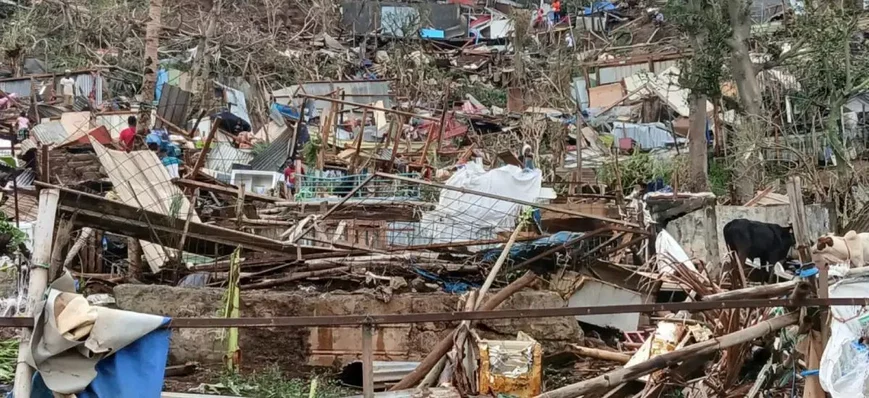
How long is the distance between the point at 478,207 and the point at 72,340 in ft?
20.2

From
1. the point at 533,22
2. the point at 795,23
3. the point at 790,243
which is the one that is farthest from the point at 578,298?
the point at 533,22

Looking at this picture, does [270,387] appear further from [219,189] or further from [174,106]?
[174,106]

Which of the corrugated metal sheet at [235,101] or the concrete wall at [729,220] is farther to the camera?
the corrugated metal sheet at [235,101]

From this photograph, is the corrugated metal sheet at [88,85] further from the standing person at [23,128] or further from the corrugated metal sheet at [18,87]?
the standing person at [23,128]

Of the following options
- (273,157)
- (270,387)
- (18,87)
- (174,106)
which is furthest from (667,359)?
(18,87)

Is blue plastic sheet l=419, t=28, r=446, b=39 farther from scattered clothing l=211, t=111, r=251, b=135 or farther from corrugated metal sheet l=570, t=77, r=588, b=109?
scattered clothing l=211, t=111, r=251, b=135

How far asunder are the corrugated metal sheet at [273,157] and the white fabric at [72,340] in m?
10.4

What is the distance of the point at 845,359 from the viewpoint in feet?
13.4

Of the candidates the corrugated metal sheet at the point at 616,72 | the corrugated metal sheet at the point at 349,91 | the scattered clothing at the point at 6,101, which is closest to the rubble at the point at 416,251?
the scattered clothing at the point at 6,101

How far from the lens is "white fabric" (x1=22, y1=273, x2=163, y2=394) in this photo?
3.33 m

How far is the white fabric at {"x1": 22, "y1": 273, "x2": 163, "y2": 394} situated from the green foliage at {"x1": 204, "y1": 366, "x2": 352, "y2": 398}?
8.57 ft

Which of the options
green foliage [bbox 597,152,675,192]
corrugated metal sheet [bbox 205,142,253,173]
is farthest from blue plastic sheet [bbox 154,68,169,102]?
green foliage [bbox 597,152,675,192]

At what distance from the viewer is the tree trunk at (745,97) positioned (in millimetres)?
14383

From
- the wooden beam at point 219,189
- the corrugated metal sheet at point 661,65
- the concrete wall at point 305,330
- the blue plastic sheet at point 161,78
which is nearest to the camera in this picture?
the concrete wall at point 305,330
